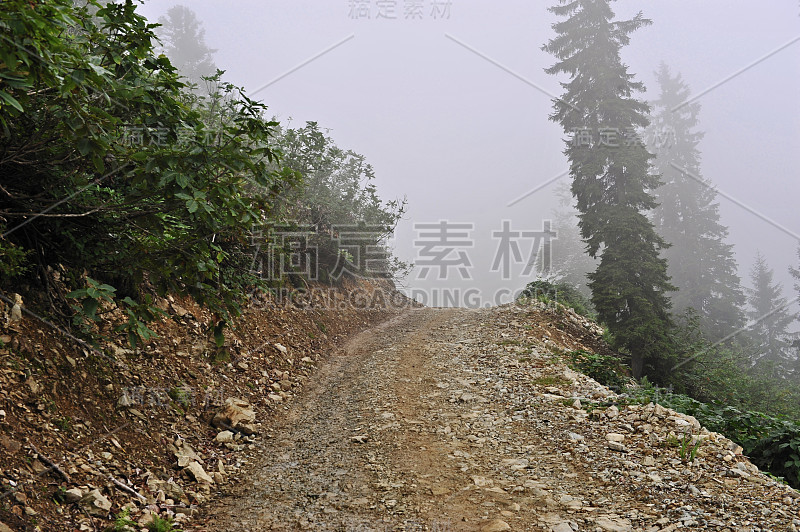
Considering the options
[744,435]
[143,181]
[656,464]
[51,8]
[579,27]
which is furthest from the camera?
[579,27]

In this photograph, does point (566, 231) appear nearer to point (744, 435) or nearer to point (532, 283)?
point (532, 283)

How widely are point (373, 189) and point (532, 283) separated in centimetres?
793

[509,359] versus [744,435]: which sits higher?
[509,359]

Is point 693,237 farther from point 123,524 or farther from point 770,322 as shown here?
point 123,524

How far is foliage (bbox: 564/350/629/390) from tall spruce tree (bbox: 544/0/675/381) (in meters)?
2.99

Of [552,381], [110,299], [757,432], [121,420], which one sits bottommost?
[757,432]

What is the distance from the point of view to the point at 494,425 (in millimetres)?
6293

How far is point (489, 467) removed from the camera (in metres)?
5.05

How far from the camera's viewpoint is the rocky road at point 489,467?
3961mm

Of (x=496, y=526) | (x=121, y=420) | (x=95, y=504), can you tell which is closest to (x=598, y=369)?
(x=496, y=526)

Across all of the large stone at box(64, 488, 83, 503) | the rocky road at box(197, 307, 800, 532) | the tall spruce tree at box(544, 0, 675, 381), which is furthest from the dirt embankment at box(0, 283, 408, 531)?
the tall spruce tree at box(544, 0, 675, 381)

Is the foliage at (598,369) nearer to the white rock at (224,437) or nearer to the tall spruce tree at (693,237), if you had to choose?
the white rock at (224,437)

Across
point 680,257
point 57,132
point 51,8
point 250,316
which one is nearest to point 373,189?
point 250,316

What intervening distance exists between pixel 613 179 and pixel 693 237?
2513 cm
